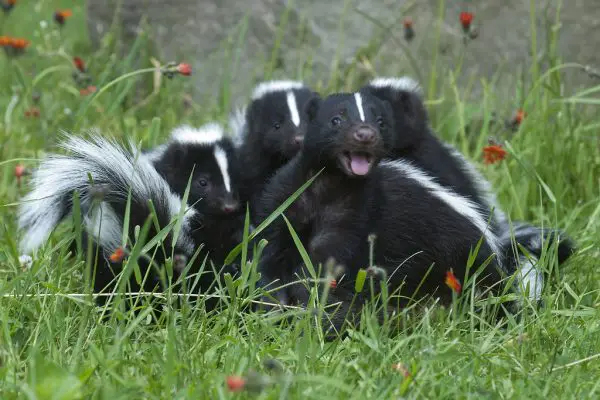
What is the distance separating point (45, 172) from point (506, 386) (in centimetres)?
190

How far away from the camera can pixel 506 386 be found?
270 cm

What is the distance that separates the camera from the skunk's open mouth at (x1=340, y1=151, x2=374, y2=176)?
142 inches

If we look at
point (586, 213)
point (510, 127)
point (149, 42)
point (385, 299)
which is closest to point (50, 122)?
point (149, 42)

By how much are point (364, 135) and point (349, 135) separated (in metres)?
0.07

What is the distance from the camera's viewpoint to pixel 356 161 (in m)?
3.64

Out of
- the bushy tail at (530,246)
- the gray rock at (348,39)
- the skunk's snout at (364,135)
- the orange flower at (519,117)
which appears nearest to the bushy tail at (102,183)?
the skunk's snout at (364,135)

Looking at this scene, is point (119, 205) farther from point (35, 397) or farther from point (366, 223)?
point (35, 397)

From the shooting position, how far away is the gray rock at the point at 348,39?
6062 millimetres

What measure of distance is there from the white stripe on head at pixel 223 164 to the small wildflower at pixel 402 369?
5.57 feet

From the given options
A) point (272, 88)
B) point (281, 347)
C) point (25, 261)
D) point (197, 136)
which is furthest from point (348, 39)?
point (281, 347)

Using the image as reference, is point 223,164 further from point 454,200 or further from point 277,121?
point 454,200

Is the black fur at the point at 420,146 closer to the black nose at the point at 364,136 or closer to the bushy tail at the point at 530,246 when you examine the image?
the bushy tail at the point at 530,246

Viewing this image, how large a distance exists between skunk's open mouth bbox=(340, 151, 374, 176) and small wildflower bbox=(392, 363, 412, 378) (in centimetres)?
103

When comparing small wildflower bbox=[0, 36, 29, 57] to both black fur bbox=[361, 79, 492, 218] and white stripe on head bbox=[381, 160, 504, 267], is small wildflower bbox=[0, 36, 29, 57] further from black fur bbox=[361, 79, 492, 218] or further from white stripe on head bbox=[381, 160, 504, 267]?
white stripe on head bbox=[381, 160, 504, 267]
